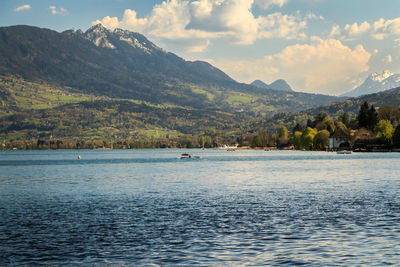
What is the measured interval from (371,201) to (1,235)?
4079cm

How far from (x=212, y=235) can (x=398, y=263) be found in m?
14.0

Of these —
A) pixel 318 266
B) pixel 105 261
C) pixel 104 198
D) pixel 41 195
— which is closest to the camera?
pixel 318 266

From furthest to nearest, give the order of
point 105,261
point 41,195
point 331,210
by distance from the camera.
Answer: point 41,195 < point 331,210 < point 105,261

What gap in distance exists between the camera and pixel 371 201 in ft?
177

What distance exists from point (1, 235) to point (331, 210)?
32.2 metres

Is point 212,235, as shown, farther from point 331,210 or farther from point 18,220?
point 18,220

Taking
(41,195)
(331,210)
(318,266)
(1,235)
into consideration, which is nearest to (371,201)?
(331,210)

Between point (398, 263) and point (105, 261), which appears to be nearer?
point (398, 263)

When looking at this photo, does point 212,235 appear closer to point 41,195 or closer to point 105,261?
point 105,261

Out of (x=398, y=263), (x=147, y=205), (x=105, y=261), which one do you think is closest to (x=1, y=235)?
(x=105, y=261)

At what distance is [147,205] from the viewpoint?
180ft

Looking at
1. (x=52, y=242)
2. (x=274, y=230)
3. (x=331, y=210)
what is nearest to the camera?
(x=52, y=242)

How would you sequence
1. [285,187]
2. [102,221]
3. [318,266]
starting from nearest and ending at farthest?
[318,266]
[102,221]
[285,187]

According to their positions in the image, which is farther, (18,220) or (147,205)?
(147,205)
